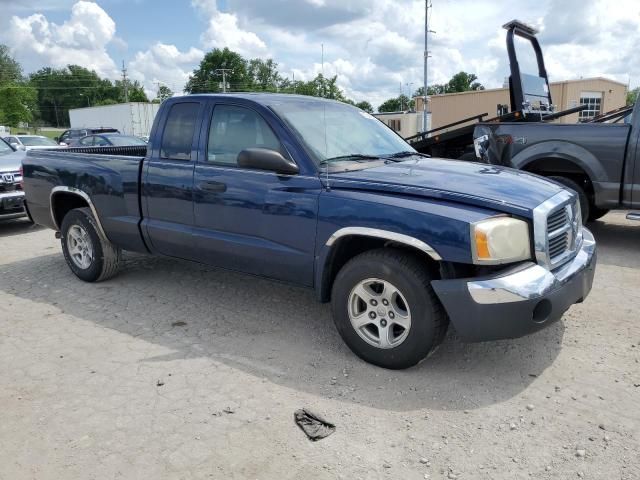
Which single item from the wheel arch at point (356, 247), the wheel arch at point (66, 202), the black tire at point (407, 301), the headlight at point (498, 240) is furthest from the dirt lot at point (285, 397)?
the wheel arch at point (66, 202)

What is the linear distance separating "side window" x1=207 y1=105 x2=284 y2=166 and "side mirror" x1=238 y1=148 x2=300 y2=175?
0.91ft

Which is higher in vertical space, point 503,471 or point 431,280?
point 431,280

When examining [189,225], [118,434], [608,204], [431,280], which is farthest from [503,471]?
[608,204]

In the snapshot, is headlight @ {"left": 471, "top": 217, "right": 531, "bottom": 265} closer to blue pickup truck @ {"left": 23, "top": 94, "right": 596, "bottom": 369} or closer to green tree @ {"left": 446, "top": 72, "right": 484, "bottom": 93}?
blue pickup truck @ {"left": 23, "top": 94, "right": 596, "bottom": 369}

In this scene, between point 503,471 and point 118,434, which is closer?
point 503,471

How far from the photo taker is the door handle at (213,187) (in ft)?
13.9

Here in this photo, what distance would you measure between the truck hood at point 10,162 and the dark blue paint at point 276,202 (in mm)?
3751

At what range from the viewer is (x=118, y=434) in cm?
298

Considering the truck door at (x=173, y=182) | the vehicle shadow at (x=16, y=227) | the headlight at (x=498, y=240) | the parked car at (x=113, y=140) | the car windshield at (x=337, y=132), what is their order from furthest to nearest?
the parked car at (x=113, y=140)
the vehicle shadow at (x=16, y=227)
the truck door at (x=173, y=182)
the car windshield at (x=337, y=132)
the headlight at (x=498, y=240)

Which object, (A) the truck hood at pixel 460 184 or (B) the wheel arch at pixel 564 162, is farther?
(B) the wheel arch at pixel 564 162

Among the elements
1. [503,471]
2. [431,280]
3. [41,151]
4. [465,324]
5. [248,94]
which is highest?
[248,94]

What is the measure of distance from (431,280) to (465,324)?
33cm

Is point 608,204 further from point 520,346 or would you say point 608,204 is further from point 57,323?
point 57,323

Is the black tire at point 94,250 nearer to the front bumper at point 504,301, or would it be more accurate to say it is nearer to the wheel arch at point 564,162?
the front bumper at point 504,301
